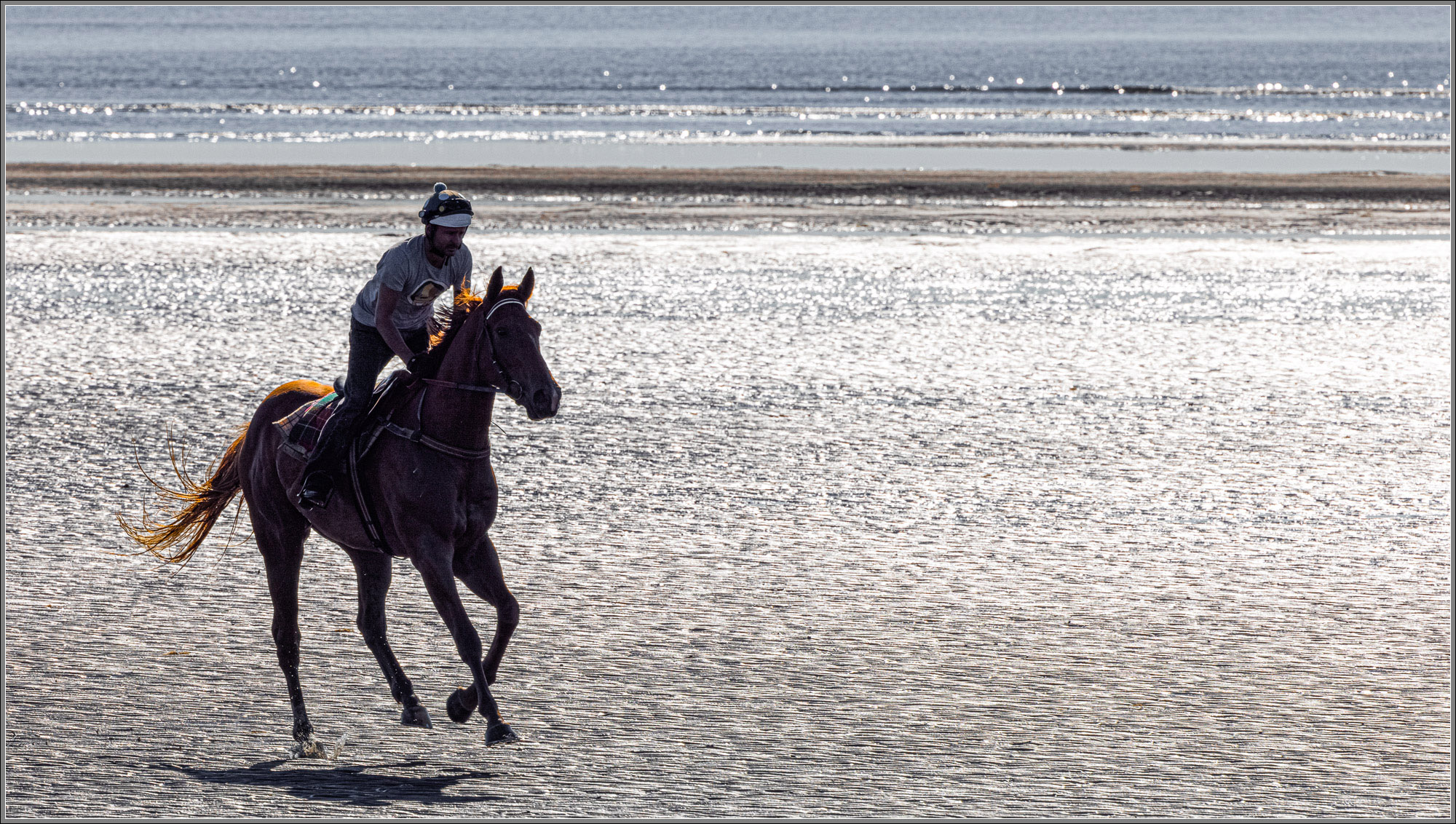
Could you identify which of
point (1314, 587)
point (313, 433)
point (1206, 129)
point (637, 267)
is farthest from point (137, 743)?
point (1206, 129)

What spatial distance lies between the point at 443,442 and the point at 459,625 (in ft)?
2.41

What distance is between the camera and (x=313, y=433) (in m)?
6.67

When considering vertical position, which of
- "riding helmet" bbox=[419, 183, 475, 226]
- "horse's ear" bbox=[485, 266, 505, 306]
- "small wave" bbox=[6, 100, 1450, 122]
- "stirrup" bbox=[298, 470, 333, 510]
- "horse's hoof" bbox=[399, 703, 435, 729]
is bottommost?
"horse's hoof" bbox=[399, 703, 435, 729]

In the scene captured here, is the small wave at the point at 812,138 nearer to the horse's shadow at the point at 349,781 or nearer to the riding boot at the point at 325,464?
the riding boot at the point at 325,464

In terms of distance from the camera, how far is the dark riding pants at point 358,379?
21.5ft

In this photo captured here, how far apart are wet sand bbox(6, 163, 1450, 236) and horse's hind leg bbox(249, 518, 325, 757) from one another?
18.6 meters

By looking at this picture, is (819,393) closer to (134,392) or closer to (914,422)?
(914,422)

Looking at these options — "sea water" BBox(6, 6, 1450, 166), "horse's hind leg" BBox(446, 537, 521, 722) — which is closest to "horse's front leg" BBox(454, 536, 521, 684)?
"horse's hind leg" BBox(446, 537, 521, 722)

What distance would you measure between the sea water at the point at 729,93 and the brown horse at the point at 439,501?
32063 mm

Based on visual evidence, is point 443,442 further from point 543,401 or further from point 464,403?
point 543,401

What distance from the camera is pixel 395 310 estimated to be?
21.4ft

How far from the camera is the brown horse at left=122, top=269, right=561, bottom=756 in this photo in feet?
20.1

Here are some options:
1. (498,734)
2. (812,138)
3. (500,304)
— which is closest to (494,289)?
(500,304)

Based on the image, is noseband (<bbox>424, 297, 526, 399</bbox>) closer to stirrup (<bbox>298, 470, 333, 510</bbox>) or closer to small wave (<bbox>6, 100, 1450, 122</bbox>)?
stirrup (<bbox>298, 470, 333, 510</bbox>)
